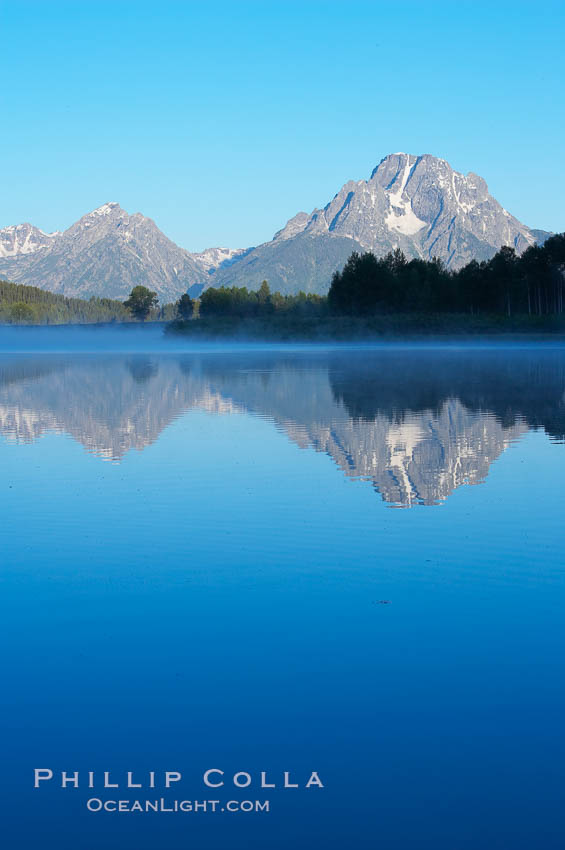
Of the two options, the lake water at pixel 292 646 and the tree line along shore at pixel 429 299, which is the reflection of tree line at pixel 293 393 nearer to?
the lake water at pixel 292 646

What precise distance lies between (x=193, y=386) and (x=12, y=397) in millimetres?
9772

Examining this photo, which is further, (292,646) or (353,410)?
(353,410)

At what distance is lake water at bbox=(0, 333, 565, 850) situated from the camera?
6.11 meters

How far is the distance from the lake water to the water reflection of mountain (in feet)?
0.87

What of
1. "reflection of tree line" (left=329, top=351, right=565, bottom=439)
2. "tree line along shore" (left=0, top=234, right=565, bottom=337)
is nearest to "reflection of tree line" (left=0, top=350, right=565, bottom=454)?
"reflection of tree line" (left=329, top=351, right=565, bottom=439)

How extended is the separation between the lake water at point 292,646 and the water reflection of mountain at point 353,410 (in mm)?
266

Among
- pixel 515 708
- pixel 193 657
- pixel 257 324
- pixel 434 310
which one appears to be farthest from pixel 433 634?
pixel 257 324

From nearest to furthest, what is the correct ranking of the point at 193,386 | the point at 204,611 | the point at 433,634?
the point at 433,634
the point at 204,611
the point at 193,386

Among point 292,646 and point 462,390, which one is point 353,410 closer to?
point 462,390

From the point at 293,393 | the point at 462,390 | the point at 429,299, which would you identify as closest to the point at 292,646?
the point at 293,393

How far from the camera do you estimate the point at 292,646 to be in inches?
344

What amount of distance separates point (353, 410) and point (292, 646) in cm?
2207

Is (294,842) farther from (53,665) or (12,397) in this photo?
(12,397)

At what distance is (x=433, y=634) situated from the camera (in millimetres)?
9000
